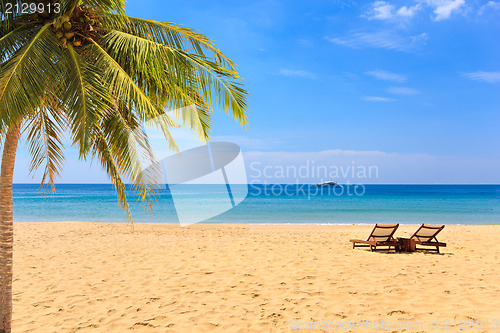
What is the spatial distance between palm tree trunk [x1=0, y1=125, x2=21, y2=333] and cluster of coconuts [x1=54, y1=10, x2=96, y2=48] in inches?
46.6

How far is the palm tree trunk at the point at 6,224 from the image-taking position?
157 inches

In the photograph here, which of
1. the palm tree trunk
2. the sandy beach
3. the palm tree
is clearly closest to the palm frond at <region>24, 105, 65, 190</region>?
the palm tree

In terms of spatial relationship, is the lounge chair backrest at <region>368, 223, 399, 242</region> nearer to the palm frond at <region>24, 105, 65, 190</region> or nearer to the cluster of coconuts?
the palm frond at <region>24, 105, 65, 190</region>

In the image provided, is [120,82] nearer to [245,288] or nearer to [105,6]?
[105,6]

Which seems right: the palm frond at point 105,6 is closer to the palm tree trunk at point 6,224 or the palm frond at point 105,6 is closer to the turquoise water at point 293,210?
the palm tree trunk at point 6,224

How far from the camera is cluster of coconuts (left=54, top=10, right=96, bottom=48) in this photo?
360 centimetres

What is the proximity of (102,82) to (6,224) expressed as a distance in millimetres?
2006

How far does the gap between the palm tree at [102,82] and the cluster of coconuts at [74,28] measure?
1 cm

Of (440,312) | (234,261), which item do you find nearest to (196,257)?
(234,261)

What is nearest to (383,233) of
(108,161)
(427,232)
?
(427,232)

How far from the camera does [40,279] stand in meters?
6.75

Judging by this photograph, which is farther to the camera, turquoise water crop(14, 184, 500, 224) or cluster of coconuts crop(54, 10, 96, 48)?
turquoise water crop(14, 184, 500, 224)

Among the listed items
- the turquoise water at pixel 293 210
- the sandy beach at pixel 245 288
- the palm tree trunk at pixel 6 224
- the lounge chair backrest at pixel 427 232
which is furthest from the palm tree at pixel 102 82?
the lounge chair backrest at pixel 427 232

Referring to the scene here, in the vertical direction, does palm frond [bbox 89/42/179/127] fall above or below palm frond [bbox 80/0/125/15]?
below
